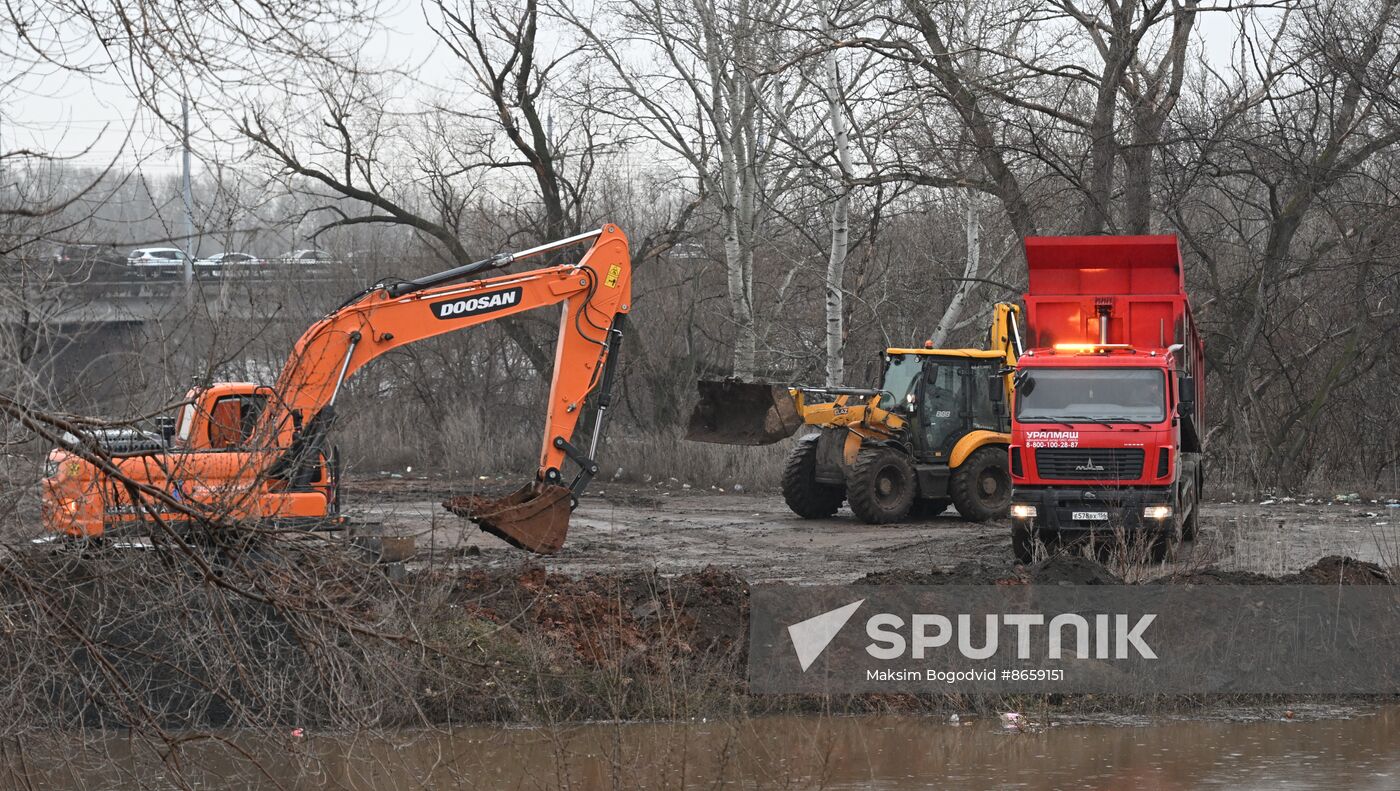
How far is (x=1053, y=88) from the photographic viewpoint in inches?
953

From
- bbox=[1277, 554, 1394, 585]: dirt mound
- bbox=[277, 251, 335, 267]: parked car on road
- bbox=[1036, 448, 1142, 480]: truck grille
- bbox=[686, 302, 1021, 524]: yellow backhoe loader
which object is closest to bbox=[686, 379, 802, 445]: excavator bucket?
bbox=[686, 302, 1021, 524]: yellow backhoe loader

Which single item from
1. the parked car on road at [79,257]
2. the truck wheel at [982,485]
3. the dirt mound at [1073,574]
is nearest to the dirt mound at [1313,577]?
the dirt mound at [1073,574]

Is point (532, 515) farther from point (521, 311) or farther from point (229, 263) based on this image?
point (229, 263)

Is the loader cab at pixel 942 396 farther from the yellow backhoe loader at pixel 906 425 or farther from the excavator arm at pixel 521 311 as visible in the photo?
the excavator arm at pixel 521 311

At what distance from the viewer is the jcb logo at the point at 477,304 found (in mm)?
14219

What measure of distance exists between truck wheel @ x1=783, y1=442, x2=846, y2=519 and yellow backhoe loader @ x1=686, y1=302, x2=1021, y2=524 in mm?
450

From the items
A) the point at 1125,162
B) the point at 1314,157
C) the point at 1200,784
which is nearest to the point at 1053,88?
the point at 1125,162

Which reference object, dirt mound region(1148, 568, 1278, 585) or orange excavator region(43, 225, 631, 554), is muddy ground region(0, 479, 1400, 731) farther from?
orange excavator region(43, 225, 631, 554)

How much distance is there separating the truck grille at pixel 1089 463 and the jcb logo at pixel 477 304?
550 cm

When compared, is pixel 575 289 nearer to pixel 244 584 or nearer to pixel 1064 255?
pixel 1064 255

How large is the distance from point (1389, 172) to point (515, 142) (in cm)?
1423

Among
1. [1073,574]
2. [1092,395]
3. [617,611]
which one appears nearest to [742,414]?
[1092,395]

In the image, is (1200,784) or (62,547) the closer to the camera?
(62,547)

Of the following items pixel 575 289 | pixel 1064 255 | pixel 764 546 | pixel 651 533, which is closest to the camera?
pixel 575 289
